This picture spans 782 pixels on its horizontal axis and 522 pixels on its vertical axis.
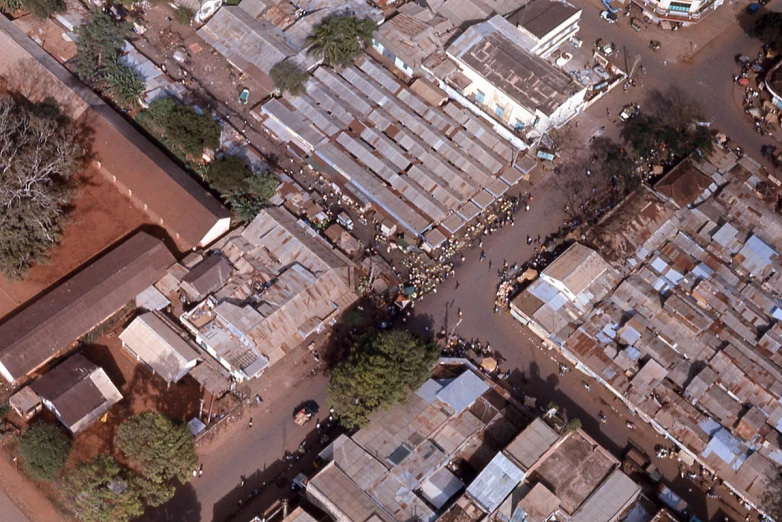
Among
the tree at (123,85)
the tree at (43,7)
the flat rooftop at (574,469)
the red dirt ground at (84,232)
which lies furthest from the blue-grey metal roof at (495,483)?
the tree at (43,7)

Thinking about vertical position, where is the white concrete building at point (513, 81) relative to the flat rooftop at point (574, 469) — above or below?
above

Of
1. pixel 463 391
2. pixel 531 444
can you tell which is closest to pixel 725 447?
pixel 531 444

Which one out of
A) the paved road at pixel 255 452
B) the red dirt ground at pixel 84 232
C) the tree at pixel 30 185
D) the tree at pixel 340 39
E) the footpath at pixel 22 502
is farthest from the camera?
the tree at pixel 340 39

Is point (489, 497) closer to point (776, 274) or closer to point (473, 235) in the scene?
point (473, 235)

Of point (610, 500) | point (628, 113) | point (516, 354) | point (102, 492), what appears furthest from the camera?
point (628, 113)

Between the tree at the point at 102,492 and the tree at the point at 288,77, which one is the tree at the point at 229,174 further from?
the tree at the point at 102,492

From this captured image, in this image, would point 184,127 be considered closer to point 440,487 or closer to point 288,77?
point 288,77

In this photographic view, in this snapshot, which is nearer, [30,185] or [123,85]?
[30,185]
